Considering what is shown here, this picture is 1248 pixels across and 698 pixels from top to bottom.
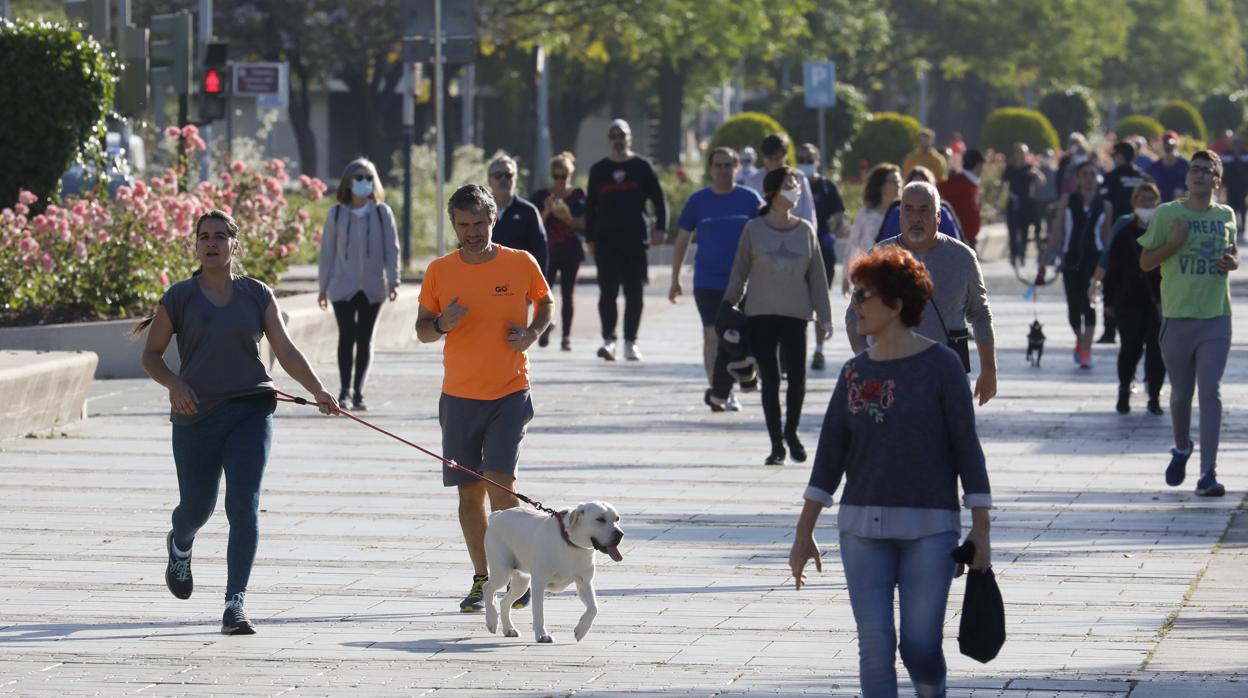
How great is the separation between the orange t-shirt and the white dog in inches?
24.3

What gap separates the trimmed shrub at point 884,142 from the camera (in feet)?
143

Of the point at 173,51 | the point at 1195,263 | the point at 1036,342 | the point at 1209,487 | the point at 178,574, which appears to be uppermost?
the point at 173,51

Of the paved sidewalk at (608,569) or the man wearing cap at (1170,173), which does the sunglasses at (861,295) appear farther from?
the man wearing cap at (1170,173)

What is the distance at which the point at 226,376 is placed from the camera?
27.5 ft

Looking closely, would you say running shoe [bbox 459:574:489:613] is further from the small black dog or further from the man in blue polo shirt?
the small black dog

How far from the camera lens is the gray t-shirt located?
8375 mm

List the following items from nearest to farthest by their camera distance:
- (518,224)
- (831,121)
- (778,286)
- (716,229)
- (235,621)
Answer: (235,621) → (778,286) → (716,229) → (518,224) → (831,121)

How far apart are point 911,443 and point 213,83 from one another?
17.3m

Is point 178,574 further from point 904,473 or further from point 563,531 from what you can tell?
point 904,473

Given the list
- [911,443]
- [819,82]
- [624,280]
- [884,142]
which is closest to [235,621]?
[911,443]

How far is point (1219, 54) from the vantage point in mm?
81938

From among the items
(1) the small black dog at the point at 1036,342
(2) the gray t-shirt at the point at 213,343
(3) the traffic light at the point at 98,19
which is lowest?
(1) the small black dog at the point at 1036,342

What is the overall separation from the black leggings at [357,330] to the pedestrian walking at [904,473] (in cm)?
965

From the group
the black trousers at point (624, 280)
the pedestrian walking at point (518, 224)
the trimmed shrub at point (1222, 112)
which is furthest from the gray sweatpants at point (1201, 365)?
the trimmed shrub at point (1222, 112)
